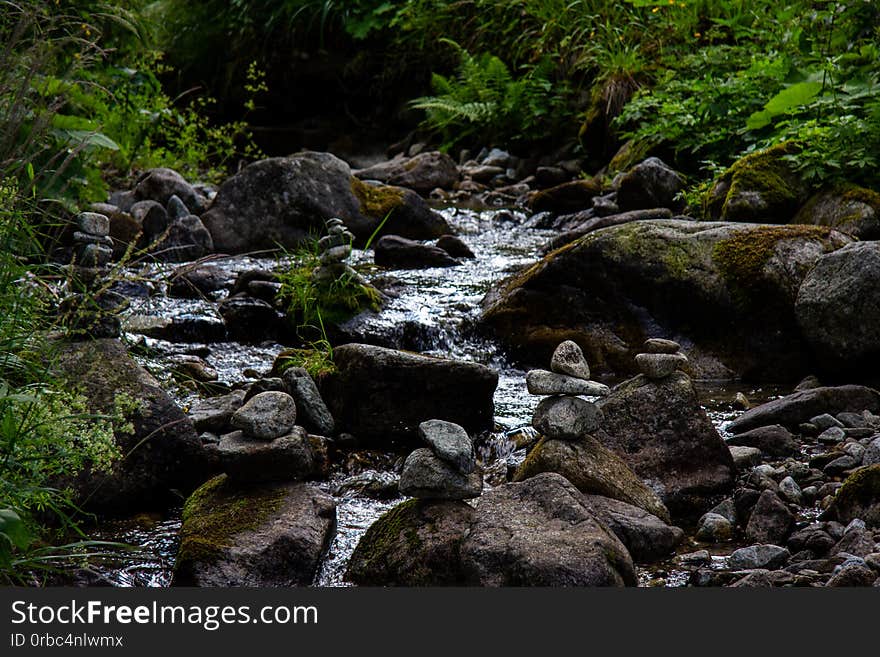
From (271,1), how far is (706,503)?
47.8 ft

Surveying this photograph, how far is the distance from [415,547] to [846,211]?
182 inches

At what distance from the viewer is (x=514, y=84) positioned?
13.4 m

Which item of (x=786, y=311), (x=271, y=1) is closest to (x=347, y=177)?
(x=786, y=311)

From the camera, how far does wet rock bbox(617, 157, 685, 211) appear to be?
368 inches

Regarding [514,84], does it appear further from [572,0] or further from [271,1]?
[271,1]

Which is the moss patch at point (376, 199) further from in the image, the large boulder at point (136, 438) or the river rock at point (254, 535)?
the river rock at point (254, 535)

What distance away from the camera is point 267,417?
13.5 ft

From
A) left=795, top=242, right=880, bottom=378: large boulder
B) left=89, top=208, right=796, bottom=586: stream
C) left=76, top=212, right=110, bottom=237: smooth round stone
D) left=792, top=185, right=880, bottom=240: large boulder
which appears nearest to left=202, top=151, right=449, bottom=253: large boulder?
left=89, top=208, right=796, bottom=586: stream

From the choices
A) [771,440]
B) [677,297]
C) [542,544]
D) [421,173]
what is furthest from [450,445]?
[421,173]

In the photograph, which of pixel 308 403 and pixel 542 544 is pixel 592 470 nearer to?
pixel 542 544

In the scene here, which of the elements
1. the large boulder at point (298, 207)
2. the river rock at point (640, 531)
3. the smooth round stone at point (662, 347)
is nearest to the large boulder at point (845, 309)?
the smooth round stone at point (662, 347)

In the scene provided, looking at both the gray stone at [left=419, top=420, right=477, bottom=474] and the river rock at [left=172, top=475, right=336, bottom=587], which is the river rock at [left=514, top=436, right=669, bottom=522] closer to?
the gray stone at [left=419, top=420, right=477, bottom=474]

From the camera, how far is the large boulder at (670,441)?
424cm

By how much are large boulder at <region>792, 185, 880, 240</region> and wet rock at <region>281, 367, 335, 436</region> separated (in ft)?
11.6
